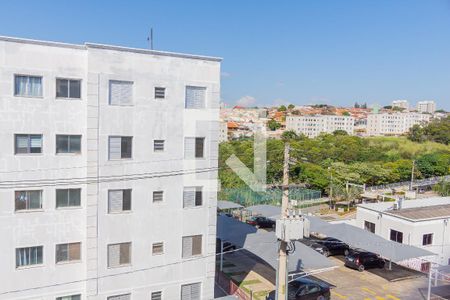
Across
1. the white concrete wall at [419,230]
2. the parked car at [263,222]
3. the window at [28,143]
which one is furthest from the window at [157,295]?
the parked car at [263,222]

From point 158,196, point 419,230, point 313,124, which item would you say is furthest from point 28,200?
point 313,124

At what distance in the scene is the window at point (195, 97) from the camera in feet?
48.4

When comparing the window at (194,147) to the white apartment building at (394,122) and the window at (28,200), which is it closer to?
the window at (28,200)

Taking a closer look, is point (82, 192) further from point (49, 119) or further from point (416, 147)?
point (416, 147)

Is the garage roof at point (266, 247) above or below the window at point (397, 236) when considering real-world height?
above

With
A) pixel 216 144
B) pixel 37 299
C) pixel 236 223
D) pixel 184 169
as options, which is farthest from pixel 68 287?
pixel 236 223

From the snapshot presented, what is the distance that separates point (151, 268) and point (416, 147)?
81.4m

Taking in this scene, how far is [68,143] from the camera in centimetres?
1321

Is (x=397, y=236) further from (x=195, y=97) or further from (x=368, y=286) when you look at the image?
(x=195, y=97)

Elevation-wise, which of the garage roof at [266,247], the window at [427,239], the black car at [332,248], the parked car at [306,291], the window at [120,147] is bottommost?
the black car at [332,248]

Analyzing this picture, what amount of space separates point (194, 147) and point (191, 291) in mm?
5544

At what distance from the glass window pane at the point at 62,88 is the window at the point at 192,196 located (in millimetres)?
5290

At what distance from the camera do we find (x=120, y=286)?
46.2ft

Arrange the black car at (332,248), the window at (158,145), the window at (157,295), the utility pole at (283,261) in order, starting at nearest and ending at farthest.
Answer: the utility pole at (283,261) → the window at (158,145) → the window at (157,295) → the black car at (332,248)
